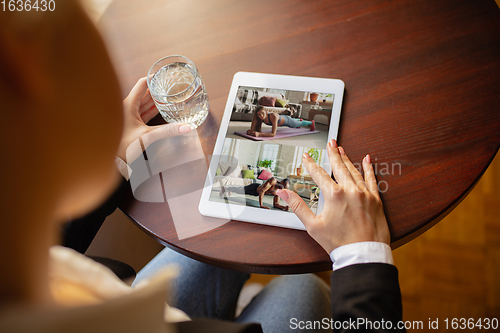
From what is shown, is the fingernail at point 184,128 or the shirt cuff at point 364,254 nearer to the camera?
the shirt cuff at point 364,254

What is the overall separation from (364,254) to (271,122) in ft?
0.95

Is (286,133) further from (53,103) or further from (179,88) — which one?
(53,103)

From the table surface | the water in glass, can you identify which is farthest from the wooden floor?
the water in glass

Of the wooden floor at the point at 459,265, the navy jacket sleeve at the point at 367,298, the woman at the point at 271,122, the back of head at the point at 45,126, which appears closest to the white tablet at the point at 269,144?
the woman at the point at 271,122

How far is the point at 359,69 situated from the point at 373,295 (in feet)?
1.45

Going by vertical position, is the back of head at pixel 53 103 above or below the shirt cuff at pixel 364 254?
above

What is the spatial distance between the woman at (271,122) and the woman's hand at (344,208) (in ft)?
0.31

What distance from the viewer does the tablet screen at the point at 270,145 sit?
0.55 metres

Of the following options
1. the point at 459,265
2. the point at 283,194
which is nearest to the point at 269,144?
the point at 283,194

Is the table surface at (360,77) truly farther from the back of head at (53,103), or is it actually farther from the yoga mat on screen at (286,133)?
the back of head at (53,103)

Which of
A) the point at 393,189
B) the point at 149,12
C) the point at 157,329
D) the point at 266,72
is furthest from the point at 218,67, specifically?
the point at 157,329

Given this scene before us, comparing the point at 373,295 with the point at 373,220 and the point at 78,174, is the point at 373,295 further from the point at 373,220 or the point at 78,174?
the point at 78,174

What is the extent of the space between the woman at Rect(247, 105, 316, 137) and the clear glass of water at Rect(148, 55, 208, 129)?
102mm

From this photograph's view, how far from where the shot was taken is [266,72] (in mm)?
672
